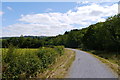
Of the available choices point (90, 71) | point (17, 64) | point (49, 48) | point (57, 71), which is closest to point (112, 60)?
point (49, 48)

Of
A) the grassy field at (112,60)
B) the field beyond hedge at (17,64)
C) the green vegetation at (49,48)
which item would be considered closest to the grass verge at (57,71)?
the green vegetation at (49,48)

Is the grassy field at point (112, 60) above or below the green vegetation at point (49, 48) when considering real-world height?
below

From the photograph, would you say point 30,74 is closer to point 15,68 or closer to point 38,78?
point 38,78

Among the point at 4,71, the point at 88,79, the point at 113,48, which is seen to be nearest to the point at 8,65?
the point at 4,71

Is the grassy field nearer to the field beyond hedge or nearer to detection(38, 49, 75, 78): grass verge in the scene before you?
detection(38, 49, 75, 78): grass verge

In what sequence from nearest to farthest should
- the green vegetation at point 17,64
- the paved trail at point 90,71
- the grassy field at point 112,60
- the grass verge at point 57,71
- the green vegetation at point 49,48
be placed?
the green vegetation at point 17,64 < the green vegetation at point 49,48 < the paved trail at point 90,71 < the grass verge at point 57,71 < the grassy field at point 112,60

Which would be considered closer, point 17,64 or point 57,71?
point 17,64

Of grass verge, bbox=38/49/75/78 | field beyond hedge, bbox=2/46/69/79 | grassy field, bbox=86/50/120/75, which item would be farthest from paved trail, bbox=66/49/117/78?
field beyond hedge, bbox=2/46/69/79

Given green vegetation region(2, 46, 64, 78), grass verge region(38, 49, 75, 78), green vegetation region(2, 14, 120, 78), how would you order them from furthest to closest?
grass verge region(38, 49, 75, 78) → green vegetation region(2, 14, 120, 78) → green vegetation region(2, 46, 64, 78)

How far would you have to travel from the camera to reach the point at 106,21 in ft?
168

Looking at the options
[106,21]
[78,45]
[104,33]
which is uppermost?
[106,21]

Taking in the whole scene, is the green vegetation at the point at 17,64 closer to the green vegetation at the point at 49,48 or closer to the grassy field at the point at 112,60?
the green vegetation at the point at 49,48

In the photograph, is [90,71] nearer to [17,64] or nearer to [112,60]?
[17,64]

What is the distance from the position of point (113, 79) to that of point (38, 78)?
4.51m
